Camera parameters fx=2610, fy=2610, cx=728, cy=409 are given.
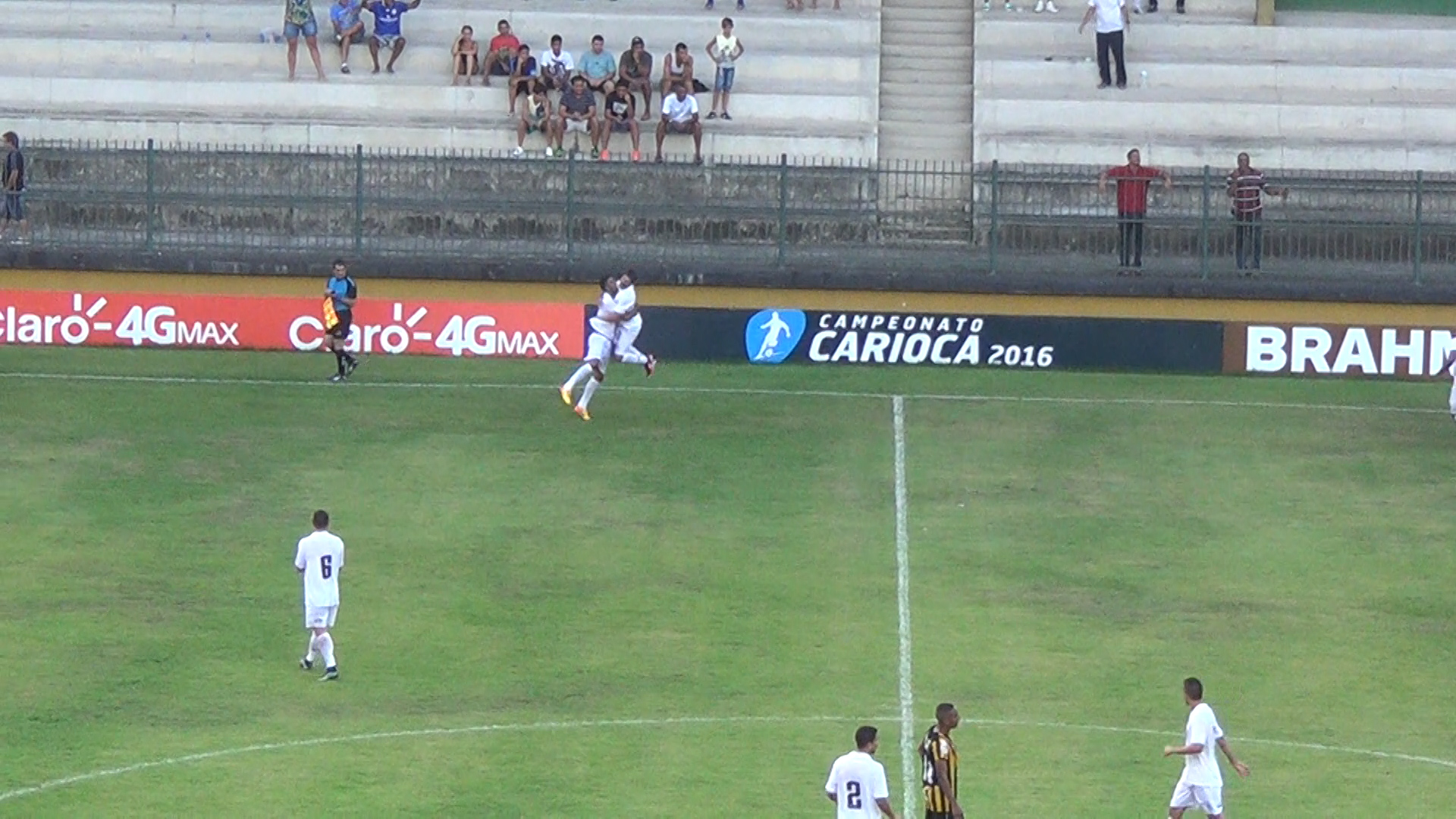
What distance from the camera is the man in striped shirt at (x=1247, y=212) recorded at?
117 ft

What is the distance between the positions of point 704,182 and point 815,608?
41.7ft

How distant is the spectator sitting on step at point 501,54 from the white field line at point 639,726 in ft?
67.5

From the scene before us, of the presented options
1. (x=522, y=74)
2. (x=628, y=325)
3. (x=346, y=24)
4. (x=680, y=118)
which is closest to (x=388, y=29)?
(x=346, y=24)

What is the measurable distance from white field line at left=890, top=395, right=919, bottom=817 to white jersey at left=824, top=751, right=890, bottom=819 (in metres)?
2.19

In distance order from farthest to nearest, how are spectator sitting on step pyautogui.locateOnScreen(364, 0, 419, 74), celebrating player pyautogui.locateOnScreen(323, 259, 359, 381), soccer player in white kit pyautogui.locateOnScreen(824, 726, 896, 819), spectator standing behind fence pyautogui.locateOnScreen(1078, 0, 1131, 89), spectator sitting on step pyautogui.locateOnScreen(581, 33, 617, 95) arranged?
spectator sitting on step pyautogui.locateOnScreen(364, 0, 419, 74)
spectator standing behind fence pyautogui.locateOnScreen(1078, 0, 1131, 89)
spectator sitting on step pyautogui.locateOnScreen(581, 33, 617, 95)
celebrating player pyautogui.locateOnScreen(323, 259, 359, 381)
soccer player in white kit pyautogui.locateOnScreen(824, 726, 896, 819)

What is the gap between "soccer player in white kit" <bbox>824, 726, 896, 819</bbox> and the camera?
1652 cm

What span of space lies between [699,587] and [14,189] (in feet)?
49.0

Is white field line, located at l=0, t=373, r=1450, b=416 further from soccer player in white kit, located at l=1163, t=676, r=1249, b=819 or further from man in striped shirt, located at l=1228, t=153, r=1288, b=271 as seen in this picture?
soccer player in white kit, located at l=1163, t=676, r=1249, b=819

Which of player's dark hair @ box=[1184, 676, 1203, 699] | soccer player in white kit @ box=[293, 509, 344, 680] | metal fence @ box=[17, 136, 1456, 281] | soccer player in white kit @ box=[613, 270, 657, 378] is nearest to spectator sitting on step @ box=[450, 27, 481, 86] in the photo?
metal fence @ box=[17, 136, 1456, 281]

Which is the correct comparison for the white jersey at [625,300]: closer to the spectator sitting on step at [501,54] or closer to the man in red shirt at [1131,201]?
the man in red shirt at [1131,201]

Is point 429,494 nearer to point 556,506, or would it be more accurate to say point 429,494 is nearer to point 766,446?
point 556,506

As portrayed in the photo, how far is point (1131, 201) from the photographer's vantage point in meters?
36.0

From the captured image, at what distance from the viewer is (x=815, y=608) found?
82.3ft

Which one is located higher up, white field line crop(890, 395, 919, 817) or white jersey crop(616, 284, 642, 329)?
white jersey crop(616, 284, 642, 329)
